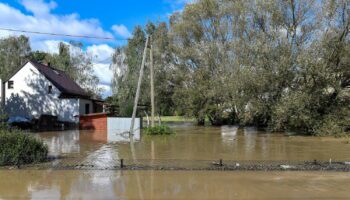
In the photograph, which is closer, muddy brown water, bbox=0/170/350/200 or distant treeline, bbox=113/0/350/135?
muddy brown water, bbox=0/170/350/200

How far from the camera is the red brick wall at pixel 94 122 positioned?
1540 inches

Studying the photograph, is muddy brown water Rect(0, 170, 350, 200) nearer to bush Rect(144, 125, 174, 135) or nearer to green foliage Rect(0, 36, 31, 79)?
bush Rect(144, 125, 174, 135)

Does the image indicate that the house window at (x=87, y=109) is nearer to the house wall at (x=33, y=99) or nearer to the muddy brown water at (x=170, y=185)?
the house wall at (x=33, y=99)

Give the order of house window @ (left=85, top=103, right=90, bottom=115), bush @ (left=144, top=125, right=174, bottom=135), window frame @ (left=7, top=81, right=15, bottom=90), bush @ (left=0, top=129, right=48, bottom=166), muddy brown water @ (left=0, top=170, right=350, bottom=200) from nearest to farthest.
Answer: muddy brown water @ (left=0, top=170, right=350, bottom=200), bush @ (left=0, top=129, right=48, bottom=166), bush @ (left=144, top=125, right=174, bottom=135), window frame @ (left=7, top=81, right=15, bottom=90), house window @ (left=85, top=103, right=90, bottom=115)

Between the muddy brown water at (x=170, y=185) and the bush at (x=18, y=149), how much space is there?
1013 millimetres

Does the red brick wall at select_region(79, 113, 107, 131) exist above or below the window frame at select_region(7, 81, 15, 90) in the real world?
below

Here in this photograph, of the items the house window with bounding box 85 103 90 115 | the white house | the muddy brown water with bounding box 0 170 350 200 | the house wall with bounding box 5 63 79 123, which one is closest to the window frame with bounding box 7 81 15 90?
the white house

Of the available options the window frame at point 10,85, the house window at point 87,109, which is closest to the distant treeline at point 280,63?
the house window at point 87,109

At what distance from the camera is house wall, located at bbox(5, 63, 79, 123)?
42.7m

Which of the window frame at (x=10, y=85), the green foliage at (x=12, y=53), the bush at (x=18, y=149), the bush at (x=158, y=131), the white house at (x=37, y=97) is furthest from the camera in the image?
the green foliage at (x=12, y=53)

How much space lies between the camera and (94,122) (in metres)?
39.7

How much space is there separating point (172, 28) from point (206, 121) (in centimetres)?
1313

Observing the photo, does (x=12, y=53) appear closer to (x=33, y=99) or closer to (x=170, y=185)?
(x=33, y=99)

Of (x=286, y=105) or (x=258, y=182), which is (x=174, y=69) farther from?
(x=258, y=182)
